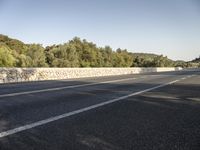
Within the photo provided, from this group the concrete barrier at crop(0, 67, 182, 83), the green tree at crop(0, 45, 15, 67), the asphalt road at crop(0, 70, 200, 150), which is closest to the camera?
the asphalt road at crop(0, 70, 200, 150)

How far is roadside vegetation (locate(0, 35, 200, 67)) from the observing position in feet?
195

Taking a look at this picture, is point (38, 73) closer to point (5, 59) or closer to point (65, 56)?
point (5, 59)

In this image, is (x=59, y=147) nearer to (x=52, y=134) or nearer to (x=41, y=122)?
(x=52, y=134)

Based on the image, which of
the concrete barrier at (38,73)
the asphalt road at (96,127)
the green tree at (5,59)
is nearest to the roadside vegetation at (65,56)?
the green tree at (5,59)

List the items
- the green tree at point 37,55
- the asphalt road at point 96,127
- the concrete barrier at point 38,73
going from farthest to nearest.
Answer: the green tree at point 37,55, the concrete barrier at point 38,73, the asphalt road at point 96,127

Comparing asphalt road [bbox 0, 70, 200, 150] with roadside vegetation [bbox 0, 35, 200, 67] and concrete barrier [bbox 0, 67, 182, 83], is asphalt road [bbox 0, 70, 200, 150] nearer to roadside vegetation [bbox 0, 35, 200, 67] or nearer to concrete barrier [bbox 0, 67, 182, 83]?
concrete barrier [bbox 0, 67, 182, 83]

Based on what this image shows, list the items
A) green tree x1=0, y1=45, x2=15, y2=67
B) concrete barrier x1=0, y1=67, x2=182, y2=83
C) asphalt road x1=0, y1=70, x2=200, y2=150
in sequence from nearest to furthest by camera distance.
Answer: asphalt road x1=0, y1=70, x2=200, y2=150
concrete barrier x1=0, y1=67, x2=182, y2=83
green tree x1=0, y1=45, x2=15, y2=67

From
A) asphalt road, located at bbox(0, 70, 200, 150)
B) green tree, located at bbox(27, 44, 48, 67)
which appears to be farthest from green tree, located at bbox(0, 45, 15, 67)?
asphalt road, located at bbox(0, 70, 200, 150)

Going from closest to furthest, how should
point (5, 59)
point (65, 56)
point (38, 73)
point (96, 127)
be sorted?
point (96, 127) < point (38, 73) < point (5, 59) < point (65, 56)

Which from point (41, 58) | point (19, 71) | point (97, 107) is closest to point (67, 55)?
point (41, 58)

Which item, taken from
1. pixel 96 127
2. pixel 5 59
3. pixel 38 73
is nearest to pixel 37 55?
pixel 5 59

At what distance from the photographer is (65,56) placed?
8369cm

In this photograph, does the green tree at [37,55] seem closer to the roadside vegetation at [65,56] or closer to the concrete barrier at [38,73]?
the roadside vegetation at [65,56]

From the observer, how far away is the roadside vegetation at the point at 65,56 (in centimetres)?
5941
